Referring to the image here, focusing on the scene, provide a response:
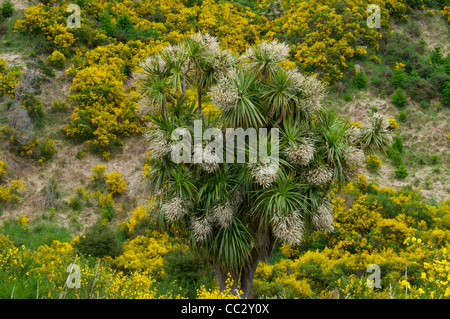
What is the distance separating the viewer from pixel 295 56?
28734 millimetres

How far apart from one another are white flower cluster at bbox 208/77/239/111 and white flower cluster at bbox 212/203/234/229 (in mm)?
2479

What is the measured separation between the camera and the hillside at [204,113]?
15.9 meters

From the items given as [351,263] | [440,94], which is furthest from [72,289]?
[440,94]

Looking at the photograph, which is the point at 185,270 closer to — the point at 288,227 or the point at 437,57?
the point at 288,227

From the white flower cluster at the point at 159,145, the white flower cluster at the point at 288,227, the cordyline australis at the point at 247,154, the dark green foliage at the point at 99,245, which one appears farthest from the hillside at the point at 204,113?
the white flower cluster at the point at 288,227

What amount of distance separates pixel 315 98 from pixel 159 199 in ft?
16.1

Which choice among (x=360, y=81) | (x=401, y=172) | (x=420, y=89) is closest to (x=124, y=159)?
(x=401, y=172)

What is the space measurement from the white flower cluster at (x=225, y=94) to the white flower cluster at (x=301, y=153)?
184 cm

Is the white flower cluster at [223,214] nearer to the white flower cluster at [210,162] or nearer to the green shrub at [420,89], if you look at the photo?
the white flower cluster at [210,162]

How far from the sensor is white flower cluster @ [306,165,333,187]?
31.0 feet

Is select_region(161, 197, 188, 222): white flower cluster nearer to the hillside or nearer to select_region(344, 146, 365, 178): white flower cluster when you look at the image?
the hillside

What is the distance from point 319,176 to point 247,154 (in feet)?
6.11

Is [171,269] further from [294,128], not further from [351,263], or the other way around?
[294,128]

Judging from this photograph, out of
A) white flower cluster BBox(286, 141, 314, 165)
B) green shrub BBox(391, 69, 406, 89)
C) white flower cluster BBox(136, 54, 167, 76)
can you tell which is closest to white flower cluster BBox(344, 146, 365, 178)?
white flower cluster BBox(286, 141, 314, 165)
